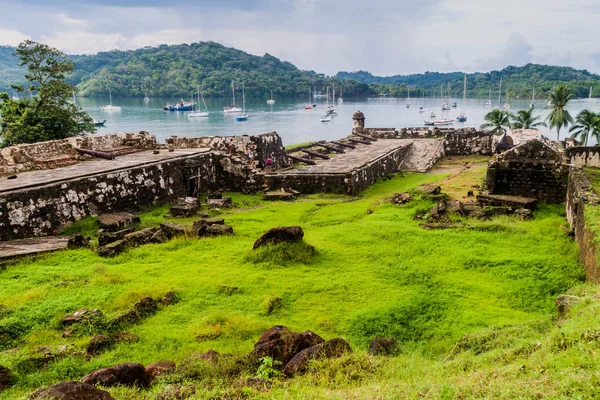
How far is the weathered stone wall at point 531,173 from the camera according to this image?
15.3 m

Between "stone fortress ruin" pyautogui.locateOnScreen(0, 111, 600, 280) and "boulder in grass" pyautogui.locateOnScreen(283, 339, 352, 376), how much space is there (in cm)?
500

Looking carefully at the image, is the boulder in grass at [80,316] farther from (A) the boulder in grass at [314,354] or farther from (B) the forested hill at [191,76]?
(B) the forested hill at [191,76]

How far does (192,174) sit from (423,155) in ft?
55.7

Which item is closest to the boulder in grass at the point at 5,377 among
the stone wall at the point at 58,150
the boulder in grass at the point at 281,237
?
the boulder in grass at the point at 281,237

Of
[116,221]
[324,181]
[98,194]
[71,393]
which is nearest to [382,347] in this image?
[71,393]

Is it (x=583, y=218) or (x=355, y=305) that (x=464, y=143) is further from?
(x=355, y=305)

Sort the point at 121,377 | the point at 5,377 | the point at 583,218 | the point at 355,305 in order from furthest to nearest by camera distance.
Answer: the point at 583,218, the point at 355,305, the point at 5,377, the point at 121,377

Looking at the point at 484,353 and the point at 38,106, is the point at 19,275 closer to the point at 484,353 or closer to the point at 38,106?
the point at 484,353

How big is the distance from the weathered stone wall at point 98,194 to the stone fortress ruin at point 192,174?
0.03 metres

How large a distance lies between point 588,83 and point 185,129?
112867mm

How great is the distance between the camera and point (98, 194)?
564 inches

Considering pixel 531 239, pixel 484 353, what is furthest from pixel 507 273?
pixel 484 353

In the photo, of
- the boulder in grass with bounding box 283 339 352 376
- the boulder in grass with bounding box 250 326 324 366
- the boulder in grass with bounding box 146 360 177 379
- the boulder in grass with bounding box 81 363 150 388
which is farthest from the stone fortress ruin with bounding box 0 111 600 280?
the boulder in grass with bounding box 81 363 150 388

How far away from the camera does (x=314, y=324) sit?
7.80m
